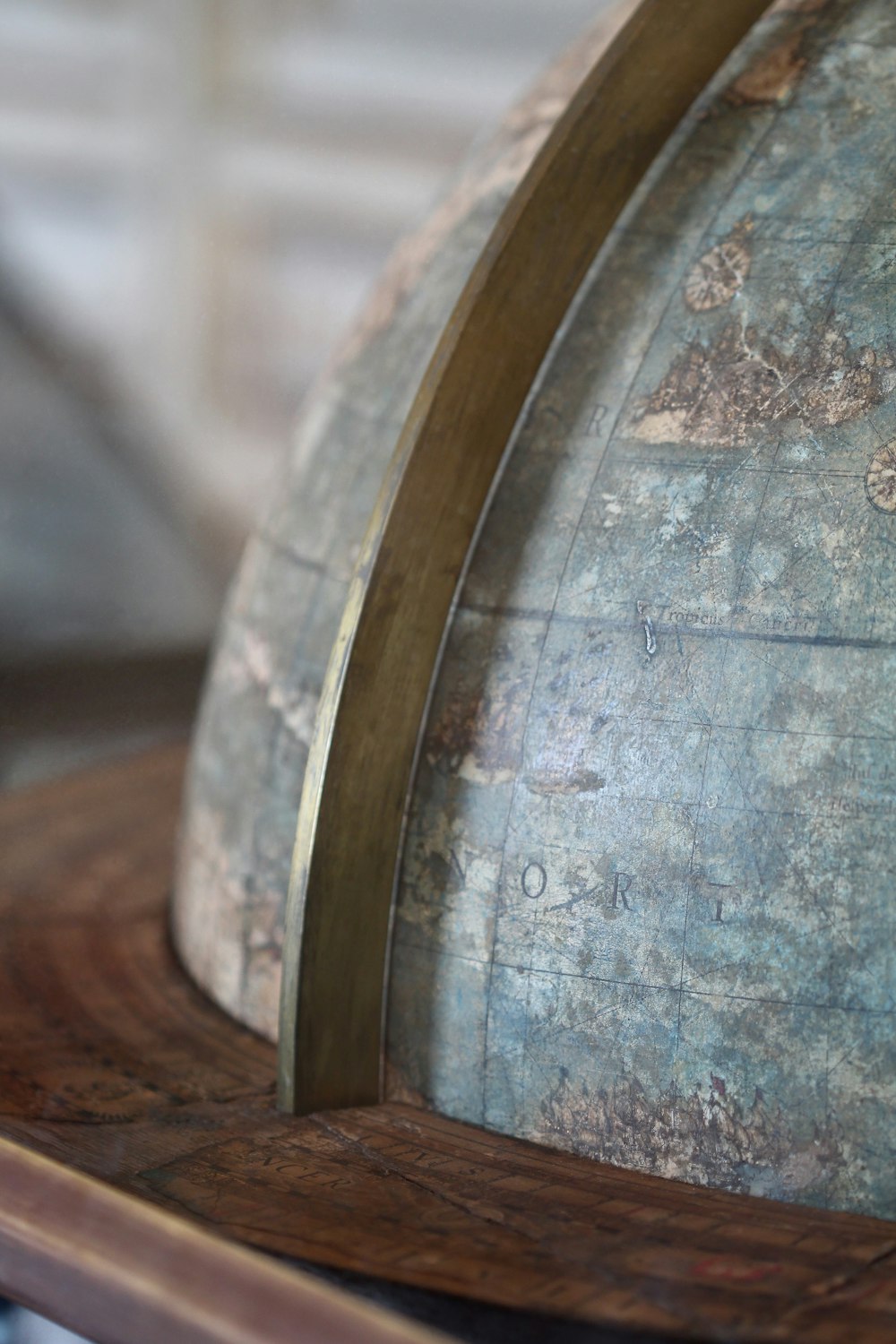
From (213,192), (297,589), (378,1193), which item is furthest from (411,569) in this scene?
(213,192)

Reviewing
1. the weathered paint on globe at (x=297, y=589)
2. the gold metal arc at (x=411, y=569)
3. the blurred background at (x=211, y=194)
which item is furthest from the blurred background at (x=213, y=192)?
the gold metal arc at (x=411, y=569)

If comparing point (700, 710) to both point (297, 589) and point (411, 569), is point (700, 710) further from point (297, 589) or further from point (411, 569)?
point (297, 589)

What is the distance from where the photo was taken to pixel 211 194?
7.75 m

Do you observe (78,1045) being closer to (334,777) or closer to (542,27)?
(334,777)

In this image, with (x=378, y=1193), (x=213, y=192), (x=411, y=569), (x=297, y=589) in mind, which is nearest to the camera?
(x=378, y=1193)

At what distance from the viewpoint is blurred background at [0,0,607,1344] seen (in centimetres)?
669

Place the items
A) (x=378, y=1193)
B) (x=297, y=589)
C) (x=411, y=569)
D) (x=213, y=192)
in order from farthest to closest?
(x=213, y=192) < (x=297, y=589) < (x=411, y=569) < (x=378, y=1193)

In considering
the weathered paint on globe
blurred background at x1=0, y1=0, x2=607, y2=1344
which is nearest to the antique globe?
the weathered paint on globe

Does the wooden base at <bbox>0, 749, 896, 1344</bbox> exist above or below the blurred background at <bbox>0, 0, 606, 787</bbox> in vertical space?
below

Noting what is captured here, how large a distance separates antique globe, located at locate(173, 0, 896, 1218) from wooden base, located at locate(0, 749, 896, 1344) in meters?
0.09

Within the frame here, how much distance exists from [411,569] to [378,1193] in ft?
2.39

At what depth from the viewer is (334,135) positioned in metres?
7.56

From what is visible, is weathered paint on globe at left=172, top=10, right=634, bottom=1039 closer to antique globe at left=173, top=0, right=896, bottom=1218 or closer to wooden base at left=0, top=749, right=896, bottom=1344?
wooden base at left=0, top=749, right=896, bottom=1344

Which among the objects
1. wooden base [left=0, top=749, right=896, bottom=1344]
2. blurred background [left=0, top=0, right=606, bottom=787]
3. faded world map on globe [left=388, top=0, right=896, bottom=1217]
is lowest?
wooden base [left=0, top=749, right=896, bottom=1344]
